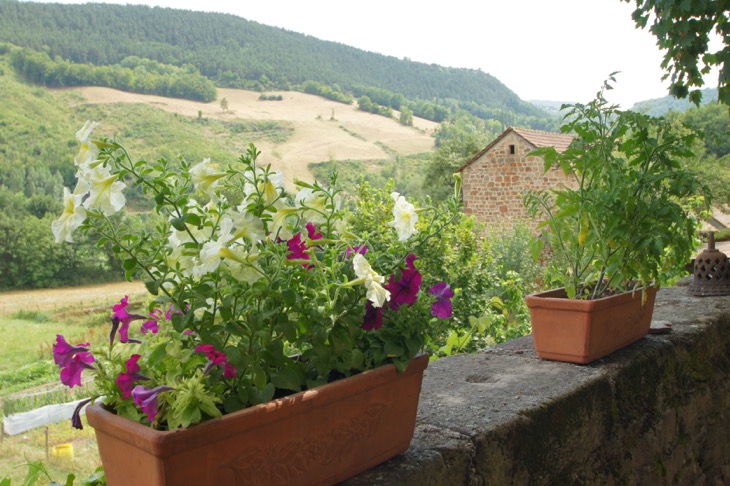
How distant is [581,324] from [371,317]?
2.65 ft

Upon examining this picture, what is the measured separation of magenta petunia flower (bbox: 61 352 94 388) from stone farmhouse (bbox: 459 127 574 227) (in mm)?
12254

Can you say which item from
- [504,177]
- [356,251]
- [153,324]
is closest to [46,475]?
[153,324]

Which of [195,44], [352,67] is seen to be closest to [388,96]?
[352,67]

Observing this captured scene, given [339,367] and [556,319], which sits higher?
[339,367]

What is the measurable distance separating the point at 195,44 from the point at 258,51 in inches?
171

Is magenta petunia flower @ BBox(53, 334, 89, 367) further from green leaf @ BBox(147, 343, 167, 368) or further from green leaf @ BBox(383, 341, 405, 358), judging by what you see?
green leaf @ BBox(383, 341, 405, 358)

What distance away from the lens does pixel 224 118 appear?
94.5ft

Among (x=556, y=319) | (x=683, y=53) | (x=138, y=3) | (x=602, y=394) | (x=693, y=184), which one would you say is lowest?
(x=602, y=394)

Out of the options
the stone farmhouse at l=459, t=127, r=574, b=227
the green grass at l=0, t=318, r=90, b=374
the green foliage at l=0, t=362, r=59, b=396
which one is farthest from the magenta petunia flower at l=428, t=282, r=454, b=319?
the green grass at l=0, t=318, r=90, b=374

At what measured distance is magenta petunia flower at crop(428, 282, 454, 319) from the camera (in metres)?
0.86

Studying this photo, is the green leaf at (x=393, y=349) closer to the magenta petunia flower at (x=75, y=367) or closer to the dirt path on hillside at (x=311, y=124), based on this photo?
the magenta petunia flower at (x=75, y=367)

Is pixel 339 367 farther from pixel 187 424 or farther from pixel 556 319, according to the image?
pixel 556 319

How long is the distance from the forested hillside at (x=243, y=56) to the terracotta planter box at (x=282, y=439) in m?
29.3

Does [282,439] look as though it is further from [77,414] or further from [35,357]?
[35,357]
